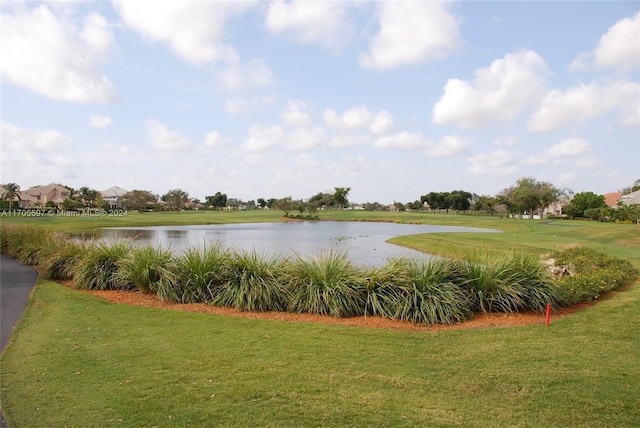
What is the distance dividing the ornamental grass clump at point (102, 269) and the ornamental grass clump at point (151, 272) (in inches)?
6.7

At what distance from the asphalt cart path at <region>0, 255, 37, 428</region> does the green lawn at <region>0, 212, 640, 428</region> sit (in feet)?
0.97

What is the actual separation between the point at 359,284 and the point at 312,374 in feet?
12.9

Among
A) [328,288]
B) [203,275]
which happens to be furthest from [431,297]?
[203,275]

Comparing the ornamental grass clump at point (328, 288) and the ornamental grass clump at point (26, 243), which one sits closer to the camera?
the ornamental grass clump at point (328, 288)

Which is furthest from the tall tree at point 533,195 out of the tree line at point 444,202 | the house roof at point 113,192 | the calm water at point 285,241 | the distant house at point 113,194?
the house roof at point 113,192

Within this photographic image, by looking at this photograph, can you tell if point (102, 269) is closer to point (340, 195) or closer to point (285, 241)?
point (285, 241)

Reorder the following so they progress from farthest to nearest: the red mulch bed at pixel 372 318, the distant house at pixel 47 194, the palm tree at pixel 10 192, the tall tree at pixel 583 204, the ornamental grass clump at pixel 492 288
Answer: the distant house at pixel 47 194
the palm tree at pixel 10 192
the tall tree at pixel 583 204
the ornamental grass clump at pixel 492 288
the red mulch bed at pixel 372 318

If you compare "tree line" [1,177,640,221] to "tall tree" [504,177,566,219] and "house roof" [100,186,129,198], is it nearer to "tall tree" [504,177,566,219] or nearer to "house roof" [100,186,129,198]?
"tall tree" [504,177,566,219]

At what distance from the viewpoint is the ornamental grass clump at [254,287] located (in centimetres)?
904

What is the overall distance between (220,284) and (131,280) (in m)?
2.62

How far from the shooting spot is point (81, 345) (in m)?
6.34

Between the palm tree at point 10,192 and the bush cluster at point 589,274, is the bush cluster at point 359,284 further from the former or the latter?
the palm tree at point 10,192

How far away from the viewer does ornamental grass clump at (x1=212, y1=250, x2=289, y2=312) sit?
9039 mm

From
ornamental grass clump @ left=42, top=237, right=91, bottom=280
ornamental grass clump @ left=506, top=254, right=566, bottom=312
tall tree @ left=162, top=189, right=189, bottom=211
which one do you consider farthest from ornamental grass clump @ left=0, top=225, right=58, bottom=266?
tall tree @ left=162, top=189, right=189, bottom=211
